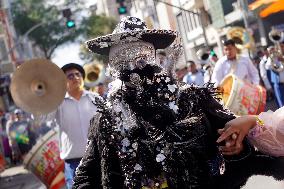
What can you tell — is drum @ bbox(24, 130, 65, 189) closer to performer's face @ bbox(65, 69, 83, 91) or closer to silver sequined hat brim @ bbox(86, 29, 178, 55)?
performer's face @ bbox(65, 69, 83, 91)

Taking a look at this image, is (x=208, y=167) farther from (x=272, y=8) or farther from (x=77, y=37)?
(x=77, y=37)

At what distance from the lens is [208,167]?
2.70m

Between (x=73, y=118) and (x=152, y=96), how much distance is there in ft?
8.90

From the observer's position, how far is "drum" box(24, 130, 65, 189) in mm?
6469

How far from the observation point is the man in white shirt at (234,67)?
7.73 m

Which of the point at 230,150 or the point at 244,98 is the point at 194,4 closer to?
the point at 244,98

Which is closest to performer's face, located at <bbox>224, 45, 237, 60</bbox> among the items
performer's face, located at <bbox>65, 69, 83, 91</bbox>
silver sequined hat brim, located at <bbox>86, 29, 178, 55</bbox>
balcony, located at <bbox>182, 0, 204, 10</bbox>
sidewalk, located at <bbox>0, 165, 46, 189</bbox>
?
performer's face, located at <bbox>65, 69, 83, 91</bbox>

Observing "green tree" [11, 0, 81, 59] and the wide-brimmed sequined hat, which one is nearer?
the wide-brimmed sequined hat

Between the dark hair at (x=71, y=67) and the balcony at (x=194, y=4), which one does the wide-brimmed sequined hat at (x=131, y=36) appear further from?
the balcony at (x=194, y=4)

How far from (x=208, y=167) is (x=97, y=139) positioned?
607 mm

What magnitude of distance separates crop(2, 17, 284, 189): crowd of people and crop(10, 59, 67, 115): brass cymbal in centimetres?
234

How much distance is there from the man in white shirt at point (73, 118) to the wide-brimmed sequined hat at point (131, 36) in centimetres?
227

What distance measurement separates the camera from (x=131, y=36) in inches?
113

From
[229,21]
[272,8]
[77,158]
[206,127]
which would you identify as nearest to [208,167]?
[206,127]
